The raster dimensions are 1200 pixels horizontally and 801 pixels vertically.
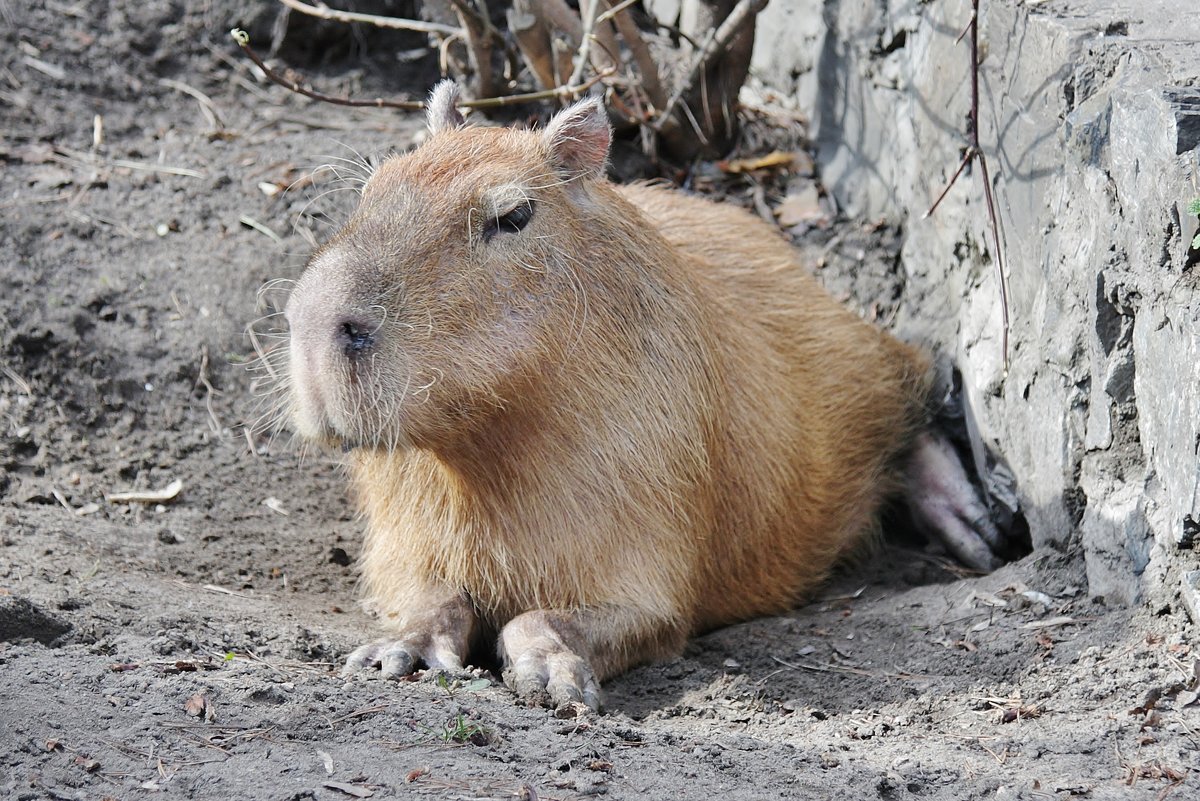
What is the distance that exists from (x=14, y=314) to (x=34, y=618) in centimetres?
214

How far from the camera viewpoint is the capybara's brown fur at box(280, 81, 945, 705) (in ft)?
11.4

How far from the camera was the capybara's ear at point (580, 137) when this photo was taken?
3838 millimetres

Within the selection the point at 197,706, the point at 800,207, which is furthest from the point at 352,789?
the point at 800,207

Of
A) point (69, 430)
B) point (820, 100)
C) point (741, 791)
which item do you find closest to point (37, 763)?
point (741, 791)

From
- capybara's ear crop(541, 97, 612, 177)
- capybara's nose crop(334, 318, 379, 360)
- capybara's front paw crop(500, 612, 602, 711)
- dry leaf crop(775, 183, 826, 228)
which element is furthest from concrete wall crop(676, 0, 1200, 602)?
capybara's nose crop(334, 318, 379, 360)

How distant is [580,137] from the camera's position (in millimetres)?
3875

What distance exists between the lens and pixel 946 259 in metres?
5.02

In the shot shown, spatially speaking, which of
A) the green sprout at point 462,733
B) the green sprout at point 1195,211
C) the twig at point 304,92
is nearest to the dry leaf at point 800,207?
the twig at point 304,92

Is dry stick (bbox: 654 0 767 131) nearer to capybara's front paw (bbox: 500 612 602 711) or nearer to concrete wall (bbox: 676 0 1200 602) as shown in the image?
concrete wall (bbox: 676 0 1200 602)

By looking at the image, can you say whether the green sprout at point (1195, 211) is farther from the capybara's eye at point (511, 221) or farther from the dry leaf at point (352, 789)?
the dry leaf at point (352, 789)

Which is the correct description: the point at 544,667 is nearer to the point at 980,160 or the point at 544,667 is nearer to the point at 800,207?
the point at 980,160

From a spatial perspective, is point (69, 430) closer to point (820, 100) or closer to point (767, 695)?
point (767, 695)

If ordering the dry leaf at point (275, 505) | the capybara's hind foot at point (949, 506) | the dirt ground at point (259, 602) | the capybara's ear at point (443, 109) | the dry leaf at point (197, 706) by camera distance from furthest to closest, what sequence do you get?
the dry leaf at point (275, 505) < the capybara's hind foot at point (949, 506) < the capybara's ear at point (443, 109) < the dry leaf at point (197, 706) < the dirt ground at point (259, 602)

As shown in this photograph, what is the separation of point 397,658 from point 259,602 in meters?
0.79
